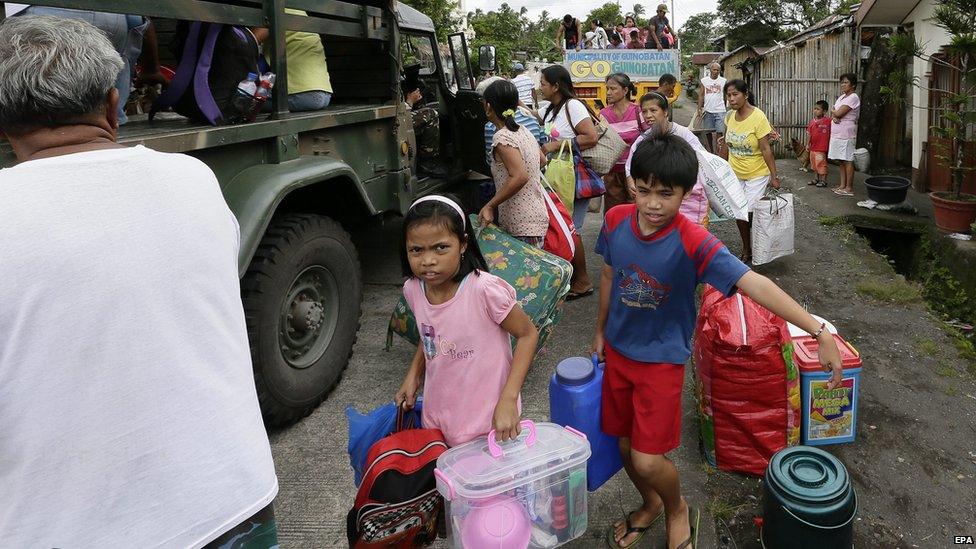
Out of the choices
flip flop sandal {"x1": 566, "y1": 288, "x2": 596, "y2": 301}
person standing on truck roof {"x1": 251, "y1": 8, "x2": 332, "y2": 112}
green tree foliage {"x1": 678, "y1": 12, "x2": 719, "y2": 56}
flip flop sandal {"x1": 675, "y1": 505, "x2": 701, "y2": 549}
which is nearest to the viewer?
flip flop sandal {"x1": 675, "y1": 505, "x2": 701, "y2": 549}

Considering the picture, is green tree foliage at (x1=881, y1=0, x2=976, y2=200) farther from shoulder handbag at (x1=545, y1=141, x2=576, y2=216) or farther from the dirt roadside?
shoulder handbag at (x1=545, y1=141, x2=576, y2=216)

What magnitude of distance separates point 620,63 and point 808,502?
11150mm

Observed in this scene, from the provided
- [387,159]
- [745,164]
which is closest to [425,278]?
[387,159]

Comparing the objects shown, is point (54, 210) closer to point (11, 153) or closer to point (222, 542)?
point (222, 542)

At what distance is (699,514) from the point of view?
271 centimetres

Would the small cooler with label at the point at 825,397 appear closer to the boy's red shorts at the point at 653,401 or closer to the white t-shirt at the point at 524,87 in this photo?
the boy's red shorts at the point at 653,401

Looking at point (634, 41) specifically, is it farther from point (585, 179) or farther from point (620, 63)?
point (585, 179)

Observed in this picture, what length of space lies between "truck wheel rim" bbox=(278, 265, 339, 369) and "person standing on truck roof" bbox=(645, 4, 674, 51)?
39.3 ft

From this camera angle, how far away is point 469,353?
2139mm

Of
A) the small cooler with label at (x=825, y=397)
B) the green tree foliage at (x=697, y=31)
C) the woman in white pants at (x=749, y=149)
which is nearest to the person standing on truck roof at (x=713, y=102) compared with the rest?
the woman in white pants at (x=749, y=149)

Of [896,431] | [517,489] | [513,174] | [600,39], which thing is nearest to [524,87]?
[513,174]

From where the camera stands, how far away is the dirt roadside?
112 inches

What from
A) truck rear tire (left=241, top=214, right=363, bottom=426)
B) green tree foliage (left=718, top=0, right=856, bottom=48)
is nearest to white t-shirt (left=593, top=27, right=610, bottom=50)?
truck rear tire (left=241, top=214, right=363, bottom=426)

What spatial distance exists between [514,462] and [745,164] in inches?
181
